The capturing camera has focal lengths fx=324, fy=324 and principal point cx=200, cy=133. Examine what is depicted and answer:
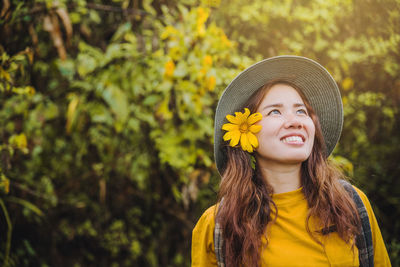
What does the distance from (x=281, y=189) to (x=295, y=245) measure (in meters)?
0.23

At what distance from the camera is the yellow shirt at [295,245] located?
46.6 inches

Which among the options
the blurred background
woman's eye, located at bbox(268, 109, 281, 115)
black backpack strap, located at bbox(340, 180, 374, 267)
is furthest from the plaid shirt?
the blurred background

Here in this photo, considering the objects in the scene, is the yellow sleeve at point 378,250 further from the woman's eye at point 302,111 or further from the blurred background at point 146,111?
the blurred background at point 146,111

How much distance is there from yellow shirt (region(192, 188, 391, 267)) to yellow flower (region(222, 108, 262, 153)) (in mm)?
244

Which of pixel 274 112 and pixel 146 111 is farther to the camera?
pixel 146 111

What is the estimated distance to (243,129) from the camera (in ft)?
4.42

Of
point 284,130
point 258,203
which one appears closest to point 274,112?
point 284,130

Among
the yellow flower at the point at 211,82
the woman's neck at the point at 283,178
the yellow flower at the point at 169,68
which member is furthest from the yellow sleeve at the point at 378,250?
the yellow flower at the point at 169,68

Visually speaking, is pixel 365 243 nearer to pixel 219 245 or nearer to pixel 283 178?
pixel 283 178

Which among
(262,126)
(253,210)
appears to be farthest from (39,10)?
(253,210)

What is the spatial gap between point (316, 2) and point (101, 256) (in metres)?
2.94

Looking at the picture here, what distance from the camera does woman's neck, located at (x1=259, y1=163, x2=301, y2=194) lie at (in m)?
1.34

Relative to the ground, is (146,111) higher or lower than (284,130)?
higher

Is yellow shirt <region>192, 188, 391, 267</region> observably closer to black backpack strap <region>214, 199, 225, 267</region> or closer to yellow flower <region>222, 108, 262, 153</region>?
black backpack strap <region>214, 199, 225, 267</region>
